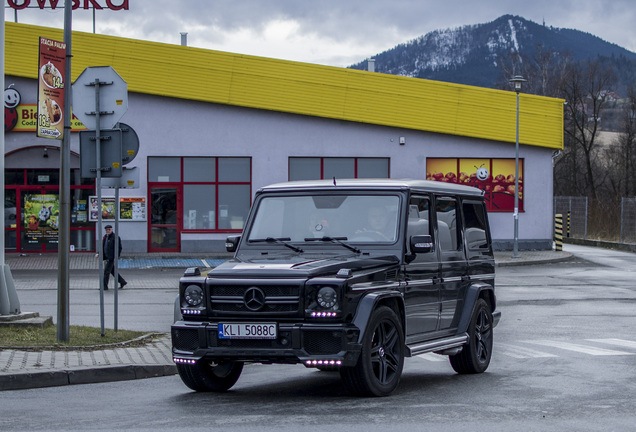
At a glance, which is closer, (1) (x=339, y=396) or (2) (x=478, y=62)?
(1) (x=339, y=396)

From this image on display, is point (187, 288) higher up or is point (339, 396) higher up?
point (187, 288)

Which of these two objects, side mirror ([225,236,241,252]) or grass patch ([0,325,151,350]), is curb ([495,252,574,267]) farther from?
side mirror ([225,236,241,252])

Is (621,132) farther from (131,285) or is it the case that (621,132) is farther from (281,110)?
(131,285)

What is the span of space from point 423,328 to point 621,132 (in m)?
79.5

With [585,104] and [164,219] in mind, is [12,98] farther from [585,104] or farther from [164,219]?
[585,104]

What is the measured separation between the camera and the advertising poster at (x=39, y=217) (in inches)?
1423

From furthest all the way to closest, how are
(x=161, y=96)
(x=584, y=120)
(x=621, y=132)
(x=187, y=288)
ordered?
(x=621, y=132) < (x=584, y=120) < (x=161, y=96) < (x=187, y=288)

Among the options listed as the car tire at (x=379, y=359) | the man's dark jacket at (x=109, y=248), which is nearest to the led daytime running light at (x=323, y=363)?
the car tire at (x=379, y=359)

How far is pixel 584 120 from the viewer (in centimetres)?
7538

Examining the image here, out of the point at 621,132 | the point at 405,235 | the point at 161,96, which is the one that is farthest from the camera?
the point at 621,132

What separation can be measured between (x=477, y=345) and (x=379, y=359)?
8.30 feet

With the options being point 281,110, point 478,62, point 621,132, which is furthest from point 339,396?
point 478,62

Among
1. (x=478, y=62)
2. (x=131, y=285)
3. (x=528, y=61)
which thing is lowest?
(x=131, y=285)

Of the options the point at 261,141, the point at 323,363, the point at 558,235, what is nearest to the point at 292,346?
the point at 323,363
